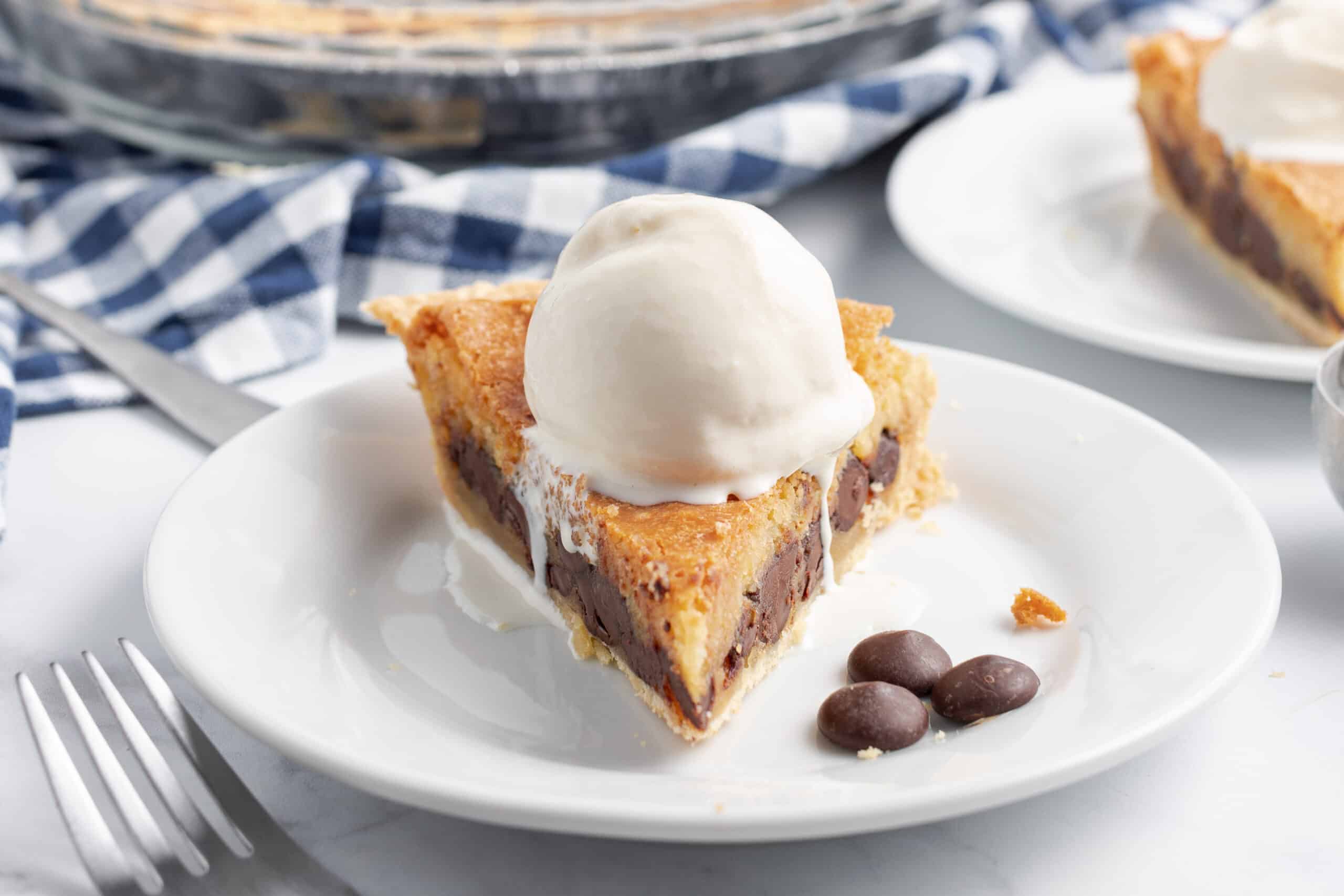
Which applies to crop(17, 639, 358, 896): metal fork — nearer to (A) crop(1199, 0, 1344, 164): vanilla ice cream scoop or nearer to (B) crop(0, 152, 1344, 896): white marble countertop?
(B) crop(0, 152, 1344, 896): white marble countertop

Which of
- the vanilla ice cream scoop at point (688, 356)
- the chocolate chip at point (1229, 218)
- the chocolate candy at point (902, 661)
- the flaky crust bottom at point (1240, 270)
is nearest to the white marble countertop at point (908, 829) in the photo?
the chocolate candy at point (902, 661)

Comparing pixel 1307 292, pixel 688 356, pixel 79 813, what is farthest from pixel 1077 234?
Result: pixel 79 813

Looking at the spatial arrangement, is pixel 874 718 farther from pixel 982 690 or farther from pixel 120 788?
pixel 120 788

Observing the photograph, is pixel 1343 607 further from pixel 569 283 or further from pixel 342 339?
pixel 342 339

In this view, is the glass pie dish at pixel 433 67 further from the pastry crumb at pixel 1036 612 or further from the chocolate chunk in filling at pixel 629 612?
the pastry crumb at pixel 1036 612

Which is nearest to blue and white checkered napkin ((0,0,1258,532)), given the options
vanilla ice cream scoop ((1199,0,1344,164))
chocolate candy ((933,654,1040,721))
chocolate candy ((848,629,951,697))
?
vanilla ice cream scoop ((1199,0,1344,164))

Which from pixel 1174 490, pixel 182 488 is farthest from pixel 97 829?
pixel 1174 490
